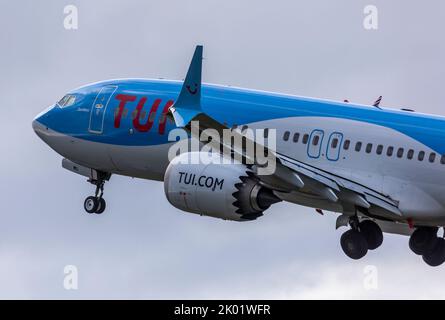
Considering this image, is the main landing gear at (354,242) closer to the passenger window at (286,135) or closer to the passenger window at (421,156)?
the passenger window at (421,156)

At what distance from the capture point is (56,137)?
5022cm

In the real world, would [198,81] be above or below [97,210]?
above

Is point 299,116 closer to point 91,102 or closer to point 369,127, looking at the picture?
point 369,127

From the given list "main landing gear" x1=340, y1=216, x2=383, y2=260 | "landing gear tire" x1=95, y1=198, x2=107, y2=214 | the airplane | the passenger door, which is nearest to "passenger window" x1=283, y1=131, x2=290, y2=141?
the airplane

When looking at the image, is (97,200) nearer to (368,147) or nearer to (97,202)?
(97,202)

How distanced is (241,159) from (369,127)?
4999 mm

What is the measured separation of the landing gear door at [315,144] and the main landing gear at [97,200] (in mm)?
8684

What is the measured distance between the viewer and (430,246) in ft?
151

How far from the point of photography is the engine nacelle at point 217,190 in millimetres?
42438

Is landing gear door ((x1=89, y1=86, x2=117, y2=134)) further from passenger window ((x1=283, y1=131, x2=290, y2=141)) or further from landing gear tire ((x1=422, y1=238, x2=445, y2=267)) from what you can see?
landing gear tire ((x1=422, y1=238, x2=445, y2=267))

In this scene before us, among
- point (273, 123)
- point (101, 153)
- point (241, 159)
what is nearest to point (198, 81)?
point (241, 159)

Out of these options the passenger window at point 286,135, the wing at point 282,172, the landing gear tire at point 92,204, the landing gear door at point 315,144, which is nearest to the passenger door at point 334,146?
the landing gear door at point 315,144

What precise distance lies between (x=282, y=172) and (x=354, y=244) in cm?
420

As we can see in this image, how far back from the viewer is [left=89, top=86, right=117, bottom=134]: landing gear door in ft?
159
